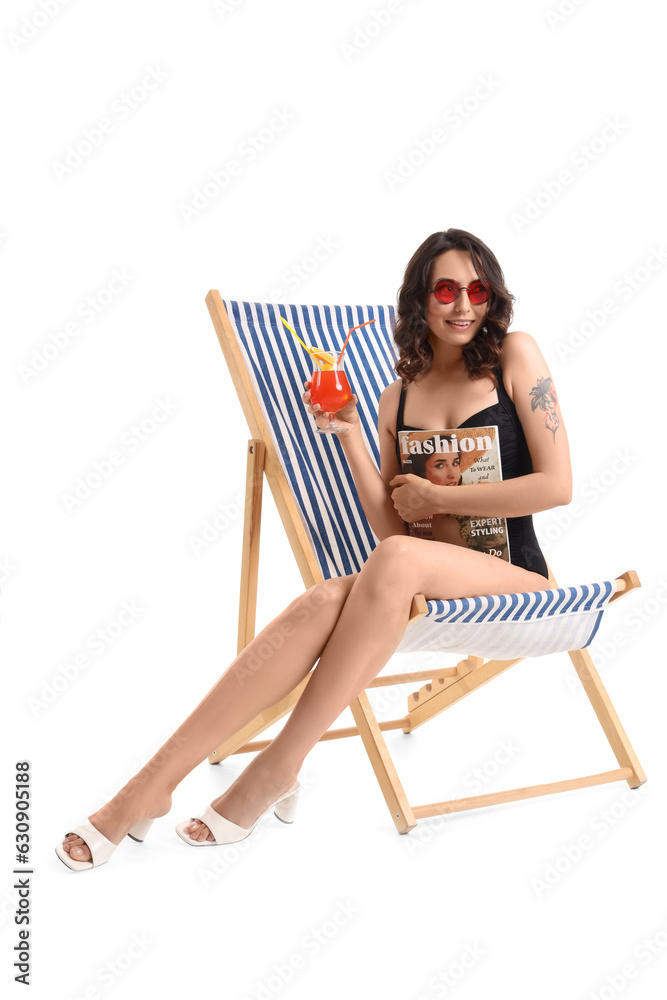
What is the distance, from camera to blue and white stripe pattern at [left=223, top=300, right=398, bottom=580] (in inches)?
124

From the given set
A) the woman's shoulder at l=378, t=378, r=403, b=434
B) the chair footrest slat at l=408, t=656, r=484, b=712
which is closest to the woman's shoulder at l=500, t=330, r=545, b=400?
the woman's shoulder at l=378, t=378, r=403, b=434

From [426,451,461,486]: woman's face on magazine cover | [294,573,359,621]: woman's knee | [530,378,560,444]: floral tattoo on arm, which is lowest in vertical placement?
[294,573,359,621]: woman's knee

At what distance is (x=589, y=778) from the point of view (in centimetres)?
291

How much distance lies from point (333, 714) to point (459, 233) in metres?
1.34

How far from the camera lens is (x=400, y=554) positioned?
2463 millimetres

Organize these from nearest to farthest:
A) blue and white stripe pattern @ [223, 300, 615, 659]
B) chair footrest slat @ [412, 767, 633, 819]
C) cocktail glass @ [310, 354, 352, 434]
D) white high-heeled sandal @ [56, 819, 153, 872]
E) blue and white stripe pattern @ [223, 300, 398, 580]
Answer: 1. white high-heeled sandal @ [56, 819, 153, 872]
2. blue and white stripe pattern @ [223, 300, 615, 659]
3. chair footrest slat @ [412, 767, 633, 819]
4. cocktail glass @ [310, 354, 352, 434]
5. blue and white stripe pattern @ [223, 300, 398, 580]

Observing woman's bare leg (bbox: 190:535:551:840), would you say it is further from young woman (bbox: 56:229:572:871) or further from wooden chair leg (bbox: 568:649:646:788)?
wooden chair leg (bbox: 568:649:646:788)

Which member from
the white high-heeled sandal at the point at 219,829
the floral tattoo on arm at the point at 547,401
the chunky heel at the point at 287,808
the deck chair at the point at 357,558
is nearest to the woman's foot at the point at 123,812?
the white high-heeled sandal at the point at 219,829

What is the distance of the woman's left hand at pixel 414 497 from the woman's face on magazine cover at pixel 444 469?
1.6 inches

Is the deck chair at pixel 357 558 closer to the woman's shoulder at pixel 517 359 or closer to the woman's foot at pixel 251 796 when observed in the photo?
the woman's foot at pixel 251 796

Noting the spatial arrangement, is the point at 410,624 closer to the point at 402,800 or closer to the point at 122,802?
the point at 402,800

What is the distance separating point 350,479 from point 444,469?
45 centimetres

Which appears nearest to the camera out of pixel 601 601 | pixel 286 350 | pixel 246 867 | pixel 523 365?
pixel 246 867

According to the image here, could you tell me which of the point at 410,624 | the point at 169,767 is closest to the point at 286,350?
the point at 410,624
